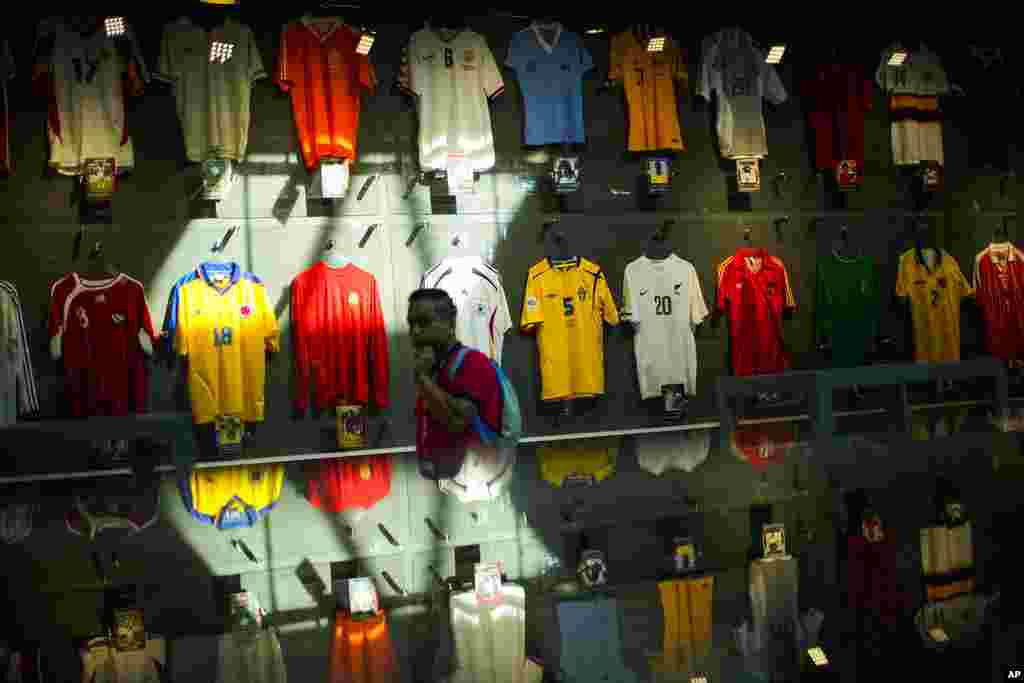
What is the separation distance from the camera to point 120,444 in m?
6.73

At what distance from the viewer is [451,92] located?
7.40 metres

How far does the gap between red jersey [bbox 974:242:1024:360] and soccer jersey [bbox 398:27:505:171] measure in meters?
4.25

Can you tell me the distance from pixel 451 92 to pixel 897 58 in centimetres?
370

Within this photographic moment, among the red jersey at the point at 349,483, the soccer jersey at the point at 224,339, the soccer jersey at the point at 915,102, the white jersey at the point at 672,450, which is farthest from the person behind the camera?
the soccer jersey at the point at 915,102

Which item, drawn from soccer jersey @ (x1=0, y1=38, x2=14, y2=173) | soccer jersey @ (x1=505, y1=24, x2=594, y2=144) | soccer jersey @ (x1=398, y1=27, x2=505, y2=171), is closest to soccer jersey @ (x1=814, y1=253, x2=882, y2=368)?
soccer jersey @ (x1=505, y1=24, x2=594, y2=144)

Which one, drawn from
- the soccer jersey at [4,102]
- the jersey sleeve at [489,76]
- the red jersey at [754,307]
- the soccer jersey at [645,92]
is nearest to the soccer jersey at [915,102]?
the red jersey at [754,307]

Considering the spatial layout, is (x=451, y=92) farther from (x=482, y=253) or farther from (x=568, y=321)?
(x=568, y=321)

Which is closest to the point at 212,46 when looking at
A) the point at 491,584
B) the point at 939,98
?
the point at 491,584

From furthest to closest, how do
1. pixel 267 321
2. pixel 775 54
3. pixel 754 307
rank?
pixel 775 54
pixel 754 307
pixel 267 321

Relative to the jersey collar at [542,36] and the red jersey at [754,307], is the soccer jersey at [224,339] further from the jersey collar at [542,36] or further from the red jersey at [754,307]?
the red jersey at [754,307]

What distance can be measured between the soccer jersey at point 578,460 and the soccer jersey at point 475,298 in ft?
2.85

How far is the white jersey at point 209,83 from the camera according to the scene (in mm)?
6848

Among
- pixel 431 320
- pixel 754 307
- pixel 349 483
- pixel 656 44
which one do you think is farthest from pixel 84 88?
pixel 754 307

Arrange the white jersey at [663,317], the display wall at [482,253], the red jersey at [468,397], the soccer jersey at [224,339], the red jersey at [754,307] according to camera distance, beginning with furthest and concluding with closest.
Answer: the red jersey at [754,307] → the white jersey at [663,317] → the soccer jersey at [224,339] → the red jersey at [468,397] → the display wall at [482,253]
